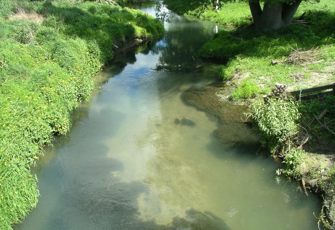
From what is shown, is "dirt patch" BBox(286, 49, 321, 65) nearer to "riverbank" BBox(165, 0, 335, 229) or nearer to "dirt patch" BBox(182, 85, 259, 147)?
"riverbank" BBox(165, 0, 335, 229)

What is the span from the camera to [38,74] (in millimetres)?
19203

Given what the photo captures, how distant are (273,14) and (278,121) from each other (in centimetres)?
1793

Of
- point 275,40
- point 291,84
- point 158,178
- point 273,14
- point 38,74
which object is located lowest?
point 158,178

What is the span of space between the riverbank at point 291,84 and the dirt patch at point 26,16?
11.3m

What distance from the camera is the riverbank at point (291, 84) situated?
593 inches

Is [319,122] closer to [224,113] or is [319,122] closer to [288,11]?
[224,113]

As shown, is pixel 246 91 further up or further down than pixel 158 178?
further up

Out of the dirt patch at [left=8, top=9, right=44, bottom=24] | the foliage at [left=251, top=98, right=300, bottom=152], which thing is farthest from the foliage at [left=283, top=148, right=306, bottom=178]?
the dirt patch at [left=8, top=9, right=44, bottom=24]

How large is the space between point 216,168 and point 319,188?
3.79m

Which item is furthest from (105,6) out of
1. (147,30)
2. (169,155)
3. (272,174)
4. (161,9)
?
(272,174)

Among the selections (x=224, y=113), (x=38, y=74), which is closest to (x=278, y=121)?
(x=224, y=113)

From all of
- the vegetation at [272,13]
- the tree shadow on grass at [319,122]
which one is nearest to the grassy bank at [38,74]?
the vegetation at [272,13]

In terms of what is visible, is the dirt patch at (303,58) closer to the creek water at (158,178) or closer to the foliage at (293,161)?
the creek water at (158,178)

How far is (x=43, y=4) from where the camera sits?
3750cm
